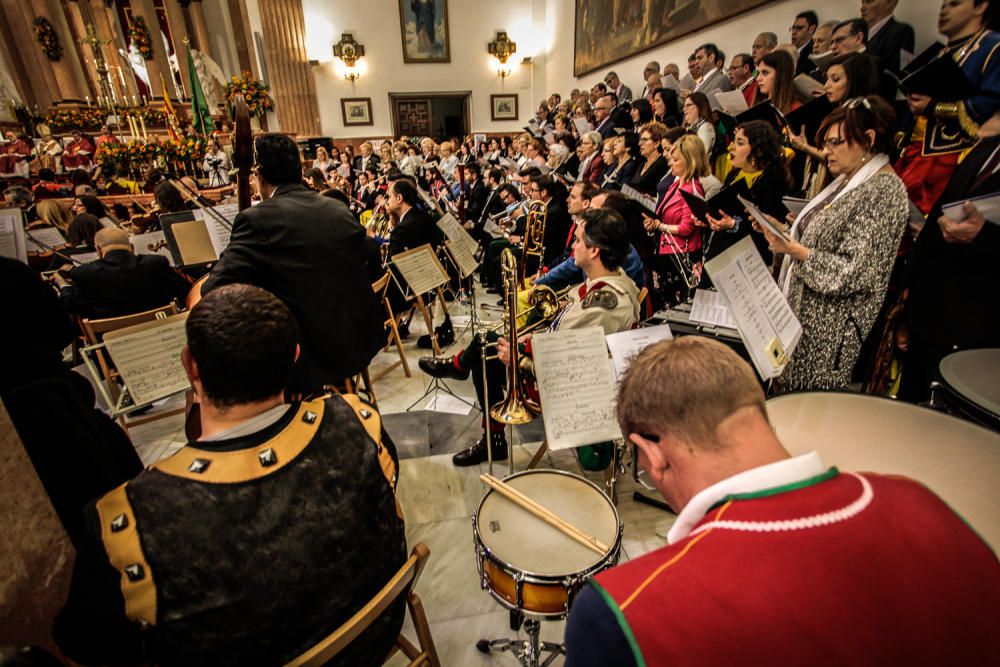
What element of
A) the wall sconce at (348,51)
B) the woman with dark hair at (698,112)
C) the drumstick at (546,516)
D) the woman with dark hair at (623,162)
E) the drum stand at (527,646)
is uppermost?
the wall sconce at (348,51)

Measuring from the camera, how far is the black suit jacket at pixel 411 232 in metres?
4.22

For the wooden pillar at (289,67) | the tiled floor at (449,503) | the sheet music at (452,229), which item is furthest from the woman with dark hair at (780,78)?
the wooden pillar at (289,67)

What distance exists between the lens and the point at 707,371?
0.81 metres

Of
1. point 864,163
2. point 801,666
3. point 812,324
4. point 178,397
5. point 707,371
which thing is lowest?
point 178,397

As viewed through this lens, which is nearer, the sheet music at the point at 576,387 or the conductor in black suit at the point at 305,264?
the sheet music at the point at 576,387

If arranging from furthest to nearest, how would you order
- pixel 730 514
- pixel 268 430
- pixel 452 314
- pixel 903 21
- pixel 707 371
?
pixel 452 314
pixel 903 21
pixel 268 430
pixel 707 371
pixel 730 514

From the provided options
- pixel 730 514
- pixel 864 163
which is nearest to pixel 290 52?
pixel 864 163

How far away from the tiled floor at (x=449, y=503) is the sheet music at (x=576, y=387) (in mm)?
674

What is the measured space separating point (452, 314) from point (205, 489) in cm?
473

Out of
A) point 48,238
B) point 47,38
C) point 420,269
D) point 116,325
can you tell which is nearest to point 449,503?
point 420,269

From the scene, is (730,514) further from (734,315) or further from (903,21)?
(903,21)

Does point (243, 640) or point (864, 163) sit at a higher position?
point (864, 163)

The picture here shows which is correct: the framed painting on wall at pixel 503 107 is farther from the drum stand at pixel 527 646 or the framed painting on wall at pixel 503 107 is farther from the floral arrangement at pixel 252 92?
the drum stand at pixel 527 646

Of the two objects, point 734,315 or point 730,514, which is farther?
point 734,315
